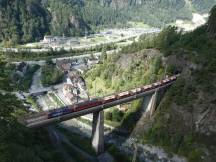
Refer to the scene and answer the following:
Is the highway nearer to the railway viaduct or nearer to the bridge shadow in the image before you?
the railway viaduct

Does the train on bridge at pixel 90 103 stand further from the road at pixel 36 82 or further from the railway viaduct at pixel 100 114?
the road at pixel 36 82

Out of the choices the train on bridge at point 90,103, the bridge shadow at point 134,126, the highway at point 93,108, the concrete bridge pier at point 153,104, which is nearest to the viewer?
the highway at point 93,108

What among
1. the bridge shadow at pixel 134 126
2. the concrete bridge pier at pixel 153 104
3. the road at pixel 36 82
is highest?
the concrete bridge pier at pixel 153 104

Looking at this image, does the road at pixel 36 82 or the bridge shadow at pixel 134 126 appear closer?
the bridge shadow at pixel 134 126

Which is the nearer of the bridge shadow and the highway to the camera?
the highway

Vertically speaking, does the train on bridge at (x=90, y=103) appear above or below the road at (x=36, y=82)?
above

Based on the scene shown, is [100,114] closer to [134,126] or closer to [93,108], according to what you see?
[93,108]

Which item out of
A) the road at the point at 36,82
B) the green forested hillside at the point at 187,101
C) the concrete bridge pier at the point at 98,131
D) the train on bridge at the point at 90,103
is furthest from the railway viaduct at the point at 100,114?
the road at the point at 36,82

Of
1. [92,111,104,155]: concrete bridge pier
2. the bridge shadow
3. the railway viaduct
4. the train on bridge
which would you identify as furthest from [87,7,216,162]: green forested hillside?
[92,111,104,155]: concrete bridge pier
